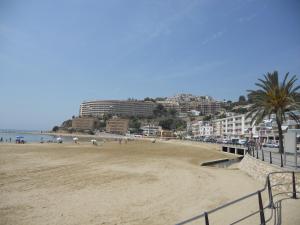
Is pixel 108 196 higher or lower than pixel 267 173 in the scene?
lower

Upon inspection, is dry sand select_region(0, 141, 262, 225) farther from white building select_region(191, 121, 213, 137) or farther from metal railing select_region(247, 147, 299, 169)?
white building select_region(191, 121, 213, 137)

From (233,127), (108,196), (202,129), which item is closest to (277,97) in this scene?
(108,196)

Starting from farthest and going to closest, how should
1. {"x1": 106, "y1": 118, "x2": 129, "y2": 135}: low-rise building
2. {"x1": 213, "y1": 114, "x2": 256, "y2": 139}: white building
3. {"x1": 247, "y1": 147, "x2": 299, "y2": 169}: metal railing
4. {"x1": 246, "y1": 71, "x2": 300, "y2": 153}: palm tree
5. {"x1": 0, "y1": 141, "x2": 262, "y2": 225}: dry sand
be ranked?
{"x1": 106, "y1": 118, "x2": 129, "y2": 135}: low-rise building, {"x1": 213, "y1": 114, "x2": 256, "y2": 139}: white building, {"x1": 246, "y1": 71, "x2": 300, "y2": 153}: palm tree, {"x1": 247, "y1": 147, "x2": 299, "y2": 169}: metal railing, {"x1": 0, "y1": 141, "x2": 262, "y2": 225}: dry sand

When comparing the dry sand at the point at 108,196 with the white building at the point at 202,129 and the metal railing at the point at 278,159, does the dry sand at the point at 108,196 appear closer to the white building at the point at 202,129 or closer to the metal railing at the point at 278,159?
the metal railing at the point at 278,159

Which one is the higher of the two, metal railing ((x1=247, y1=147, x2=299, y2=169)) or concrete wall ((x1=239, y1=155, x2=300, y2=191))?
metal railing ((x1=247, y1=147, x2=299, y2=169))

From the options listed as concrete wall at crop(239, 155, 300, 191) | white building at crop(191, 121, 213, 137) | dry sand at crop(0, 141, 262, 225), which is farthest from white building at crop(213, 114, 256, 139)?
dry sand at crop(0, 141, 262, 225)

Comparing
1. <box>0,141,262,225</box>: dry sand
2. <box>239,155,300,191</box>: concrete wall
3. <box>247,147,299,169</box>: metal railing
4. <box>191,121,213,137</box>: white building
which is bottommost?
<box>0,141,262,225</box>: dry sand

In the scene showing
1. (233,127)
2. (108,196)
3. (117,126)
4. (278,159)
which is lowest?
(108,196)

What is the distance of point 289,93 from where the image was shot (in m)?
26.4

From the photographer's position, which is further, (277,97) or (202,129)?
(202,129)

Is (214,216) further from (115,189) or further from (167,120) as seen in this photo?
(167,120)

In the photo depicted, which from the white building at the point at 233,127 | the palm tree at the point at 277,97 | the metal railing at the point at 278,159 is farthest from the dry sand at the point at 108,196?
the white building at the point at 233,127

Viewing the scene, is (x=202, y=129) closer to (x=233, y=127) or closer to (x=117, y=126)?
(x=233, y=127)

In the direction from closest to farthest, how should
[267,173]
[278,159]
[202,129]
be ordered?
[267,173], [278,159], [202,129]
